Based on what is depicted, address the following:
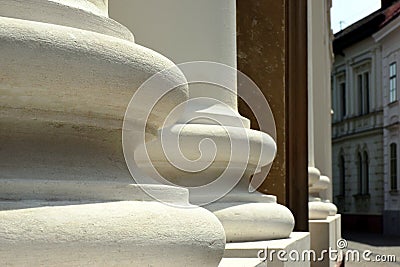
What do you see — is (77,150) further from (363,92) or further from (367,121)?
(363,92)

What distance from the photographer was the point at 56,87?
6.68ft

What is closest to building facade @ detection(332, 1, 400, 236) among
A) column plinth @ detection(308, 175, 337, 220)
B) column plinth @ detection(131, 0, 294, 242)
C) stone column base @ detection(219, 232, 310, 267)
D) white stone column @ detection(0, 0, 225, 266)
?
column plinth @ detection(308, 175, 337, 220)

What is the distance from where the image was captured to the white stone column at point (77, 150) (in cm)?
192

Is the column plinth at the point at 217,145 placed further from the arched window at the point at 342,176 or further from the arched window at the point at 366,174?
the arched window at the point at 342,176

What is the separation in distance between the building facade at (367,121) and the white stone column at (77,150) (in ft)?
103

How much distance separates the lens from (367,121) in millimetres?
36312

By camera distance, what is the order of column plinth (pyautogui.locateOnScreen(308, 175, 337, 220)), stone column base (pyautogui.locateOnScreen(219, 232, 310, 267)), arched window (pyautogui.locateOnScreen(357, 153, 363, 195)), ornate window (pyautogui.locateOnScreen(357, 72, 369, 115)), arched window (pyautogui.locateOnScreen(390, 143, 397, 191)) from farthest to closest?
arched window (pyautogui.locateOnScreen(357, 153, 363, 195)) → ornate window (pyautogui.locateOnScreen(357, 72, 369, 115)) → arched window (pyautogui.locateOnScreen(390, 143, 397, 191)) → column plinth (pyautogui.locateOnScreen(308, 175, 337, 220)) → stone column base (pyautogui.locateOnScreen(219, 232, 310, 267))

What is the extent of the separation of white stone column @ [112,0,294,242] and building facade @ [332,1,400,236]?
29.5 metres

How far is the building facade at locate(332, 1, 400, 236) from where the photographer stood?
3378 centimetres

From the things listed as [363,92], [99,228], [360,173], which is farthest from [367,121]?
[99,228]

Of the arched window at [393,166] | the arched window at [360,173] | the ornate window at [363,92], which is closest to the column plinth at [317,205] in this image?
the arched window at [393,166]

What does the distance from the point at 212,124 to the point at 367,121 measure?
109ft

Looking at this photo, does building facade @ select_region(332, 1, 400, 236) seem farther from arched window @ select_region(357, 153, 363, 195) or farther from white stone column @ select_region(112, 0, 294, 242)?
white stone column @ select_region(112, 0, 294, 242)

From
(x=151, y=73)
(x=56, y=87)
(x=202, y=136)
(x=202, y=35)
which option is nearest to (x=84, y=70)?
(x=56, y=87)
